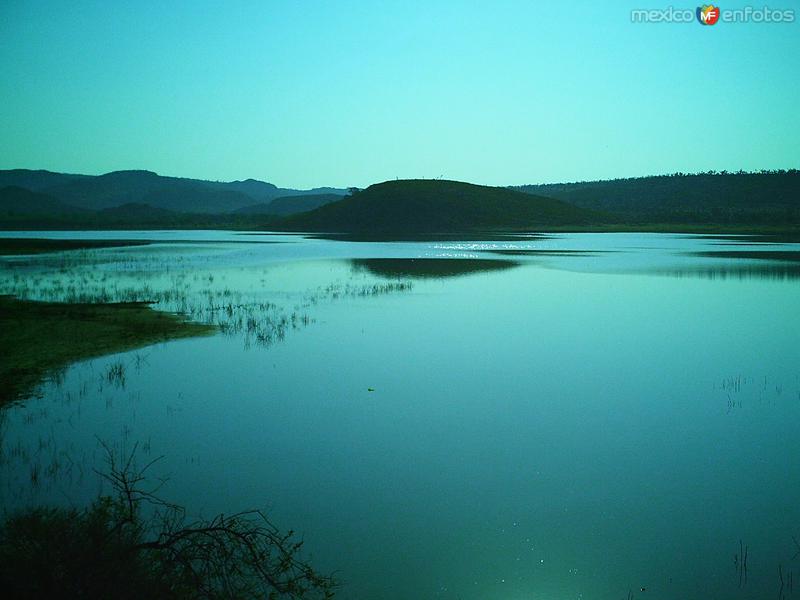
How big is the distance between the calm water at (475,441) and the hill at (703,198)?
107m

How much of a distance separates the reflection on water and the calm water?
615 inches

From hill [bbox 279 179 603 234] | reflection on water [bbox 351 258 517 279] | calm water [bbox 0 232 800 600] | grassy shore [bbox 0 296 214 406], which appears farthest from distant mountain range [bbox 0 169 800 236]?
calm water [bbox 0 232 800 600]

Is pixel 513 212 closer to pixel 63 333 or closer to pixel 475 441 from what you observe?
pixel 63 333

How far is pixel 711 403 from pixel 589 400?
7.25ft

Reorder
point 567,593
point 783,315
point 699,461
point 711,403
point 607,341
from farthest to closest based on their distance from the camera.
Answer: point 783,315
point 607,341
point 711,403
point 699,461
point 567,593

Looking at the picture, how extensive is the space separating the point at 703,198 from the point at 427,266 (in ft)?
459

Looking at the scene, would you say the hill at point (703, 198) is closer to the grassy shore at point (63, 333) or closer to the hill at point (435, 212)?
the hill at point (435, 212)

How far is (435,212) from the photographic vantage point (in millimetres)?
130500

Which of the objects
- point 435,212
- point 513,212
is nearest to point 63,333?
point 435,212

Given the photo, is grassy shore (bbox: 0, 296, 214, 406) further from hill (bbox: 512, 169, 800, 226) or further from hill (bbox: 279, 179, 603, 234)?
hill (bbox: 512, 169, 800, 226)

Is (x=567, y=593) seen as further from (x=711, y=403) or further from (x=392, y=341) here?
(x=392, y=341)

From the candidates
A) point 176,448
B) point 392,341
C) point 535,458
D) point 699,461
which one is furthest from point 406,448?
point 392,341

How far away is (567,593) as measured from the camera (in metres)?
5.94

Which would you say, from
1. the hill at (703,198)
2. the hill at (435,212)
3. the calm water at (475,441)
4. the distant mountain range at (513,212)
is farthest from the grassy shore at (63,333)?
the hill at (703,198)
